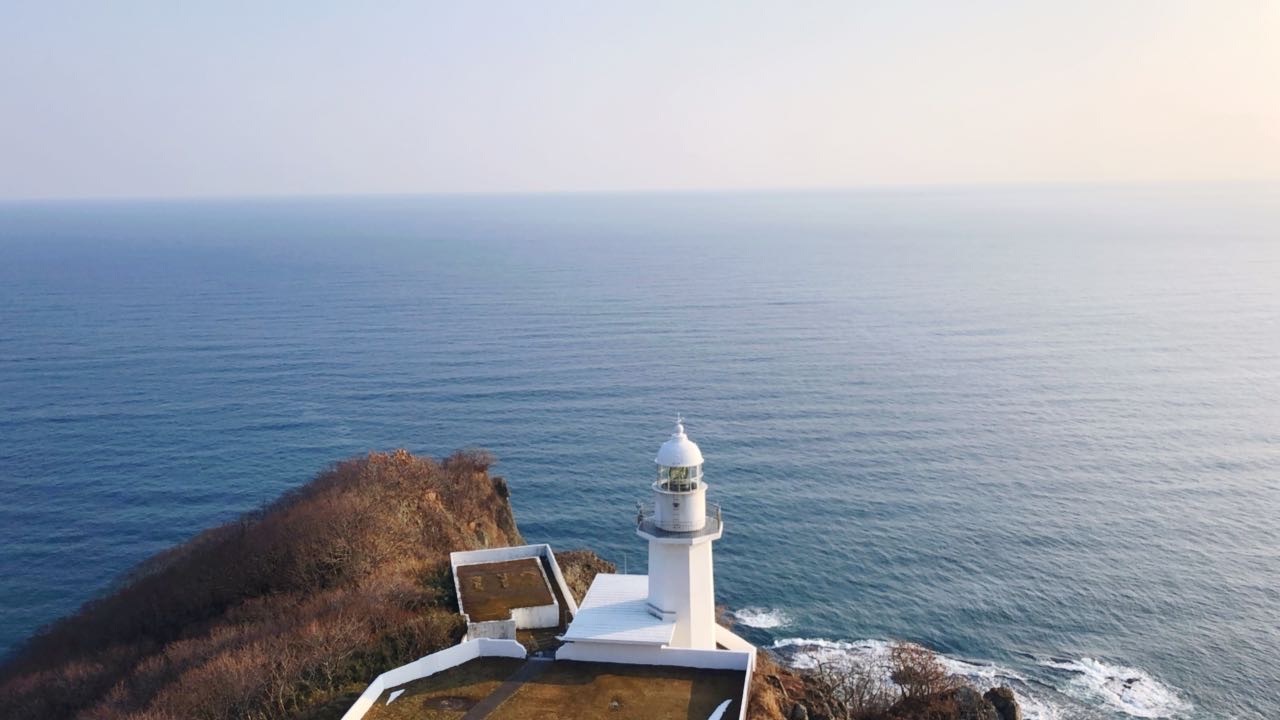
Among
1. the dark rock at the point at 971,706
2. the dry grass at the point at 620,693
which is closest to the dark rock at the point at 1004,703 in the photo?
the dark rock at the point at 971,706

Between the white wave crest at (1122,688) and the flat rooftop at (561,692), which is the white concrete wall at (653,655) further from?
the white wave crest at (1122,688)

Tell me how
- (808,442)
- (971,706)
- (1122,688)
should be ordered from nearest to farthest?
(971,706) < (1122,688) < (808,442)

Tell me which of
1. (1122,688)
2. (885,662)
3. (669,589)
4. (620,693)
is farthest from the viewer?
(885,662)

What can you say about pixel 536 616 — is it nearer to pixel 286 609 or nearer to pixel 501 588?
pixel 501 588

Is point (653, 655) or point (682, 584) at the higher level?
point (682, 584)

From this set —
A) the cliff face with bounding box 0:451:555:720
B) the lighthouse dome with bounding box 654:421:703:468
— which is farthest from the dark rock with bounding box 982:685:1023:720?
the cliff face with bounding box 0:451:555:720

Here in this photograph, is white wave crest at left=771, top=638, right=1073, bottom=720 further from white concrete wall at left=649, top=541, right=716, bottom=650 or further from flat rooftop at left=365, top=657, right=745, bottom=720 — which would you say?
flat rooftop at left=365, top=657, right=745, bottom=720

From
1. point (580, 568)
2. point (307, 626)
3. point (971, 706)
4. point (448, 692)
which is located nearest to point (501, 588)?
point (307, 626)
